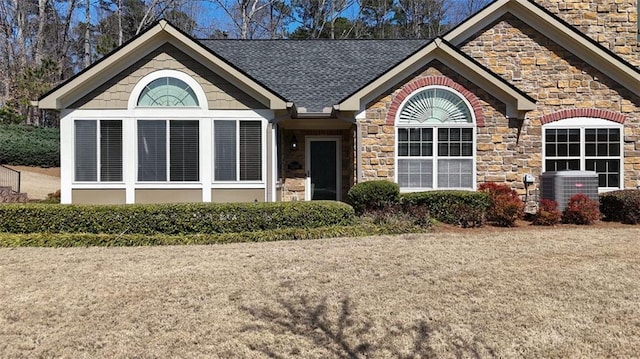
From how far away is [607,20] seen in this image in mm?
13266

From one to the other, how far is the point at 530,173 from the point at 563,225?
2.23 metres

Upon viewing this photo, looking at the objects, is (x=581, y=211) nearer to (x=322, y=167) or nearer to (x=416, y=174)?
(x=416, y=174)

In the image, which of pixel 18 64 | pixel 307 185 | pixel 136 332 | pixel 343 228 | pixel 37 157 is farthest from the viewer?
pixel 18 64

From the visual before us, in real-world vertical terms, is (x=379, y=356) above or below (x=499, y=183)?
below

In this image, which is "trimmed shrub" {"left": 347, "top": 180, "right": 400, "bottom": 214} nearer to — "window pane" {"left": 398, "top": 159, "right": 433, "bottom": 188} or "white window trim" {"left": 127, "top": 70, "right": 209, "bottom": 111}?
"window pane" {"left": 398, "top": 159, "right": 433, "bottom": 188}

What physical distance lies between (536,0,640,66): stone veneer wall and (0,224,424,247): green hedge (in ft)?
29.7

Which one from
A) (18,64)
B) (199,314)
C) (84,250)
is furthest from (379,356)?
(18,64)

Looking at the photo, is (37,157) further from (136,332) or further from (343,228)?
(136,332)

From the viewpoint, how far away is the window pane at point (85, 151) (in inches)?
420

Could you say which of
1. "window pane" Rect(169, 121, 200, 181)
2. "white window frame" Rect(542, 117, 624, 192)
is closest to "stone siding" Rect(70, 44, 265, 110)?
"window pane" Rect(169, 121, 200, 181)

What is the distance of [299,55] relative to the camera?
51.8 ft

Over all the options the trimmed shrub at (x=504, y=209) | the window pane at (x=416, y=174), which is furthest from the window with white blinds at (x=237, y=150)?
the trimmed shrub at (x=504, y=209)

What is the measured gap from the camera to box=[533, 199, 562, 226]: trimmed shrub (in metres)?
9.59

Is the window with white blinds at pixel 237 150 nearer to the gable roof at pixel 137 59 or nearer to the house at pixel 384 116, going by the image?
the house at pixel 384 116
